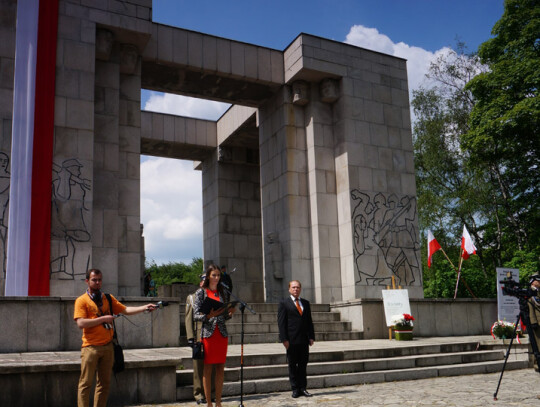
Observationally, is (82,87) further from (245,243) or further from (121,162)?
(245,243)

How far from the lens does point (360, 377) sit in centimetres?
1046

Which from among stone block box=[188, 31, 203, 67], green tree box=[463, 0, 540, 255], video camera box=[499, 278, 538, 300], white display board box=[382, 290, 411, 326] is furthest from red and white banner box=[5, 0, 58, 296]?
green tree box=[463, 0, 540, 255]

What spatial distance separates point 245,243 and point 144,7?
11.5 m

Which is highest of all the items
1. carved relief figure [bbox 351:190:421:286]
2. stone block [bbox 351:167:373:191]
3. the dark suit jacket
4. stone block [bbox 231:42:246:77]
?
stone block [bbox 231:42:246:77]

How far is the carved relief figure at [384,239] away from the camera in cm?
1830

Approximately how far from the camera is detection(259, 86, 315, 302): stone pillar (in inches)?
741

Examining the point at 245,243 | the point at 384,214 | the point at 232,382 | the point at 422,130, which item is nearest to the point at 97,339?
the point at 232,382

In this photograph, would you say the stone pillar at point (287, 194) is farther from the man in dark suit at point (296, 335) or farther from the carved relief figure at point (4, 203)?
the man in dark suit at point (296, 335)

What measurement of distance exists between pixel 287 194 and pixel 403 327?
6.31 metres

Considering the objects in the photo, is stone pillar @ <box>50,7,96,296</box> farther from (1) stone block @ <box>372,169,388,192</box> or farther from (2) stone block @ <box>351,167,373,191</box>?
(1) stone block @ <box>372,169,388,192</box>

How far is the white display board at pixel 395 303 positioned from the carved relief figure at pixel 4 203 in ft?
32.0

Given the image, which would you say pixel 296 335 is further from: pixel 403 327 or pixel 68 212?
pixel 68 212

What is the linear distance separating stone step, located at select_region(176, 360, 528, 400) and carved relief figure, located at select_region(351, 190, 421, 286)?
20.6 feet

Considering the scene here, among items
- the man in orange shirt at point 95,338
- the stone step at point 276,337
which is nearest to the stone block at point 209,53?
the stone step at point 276,337
